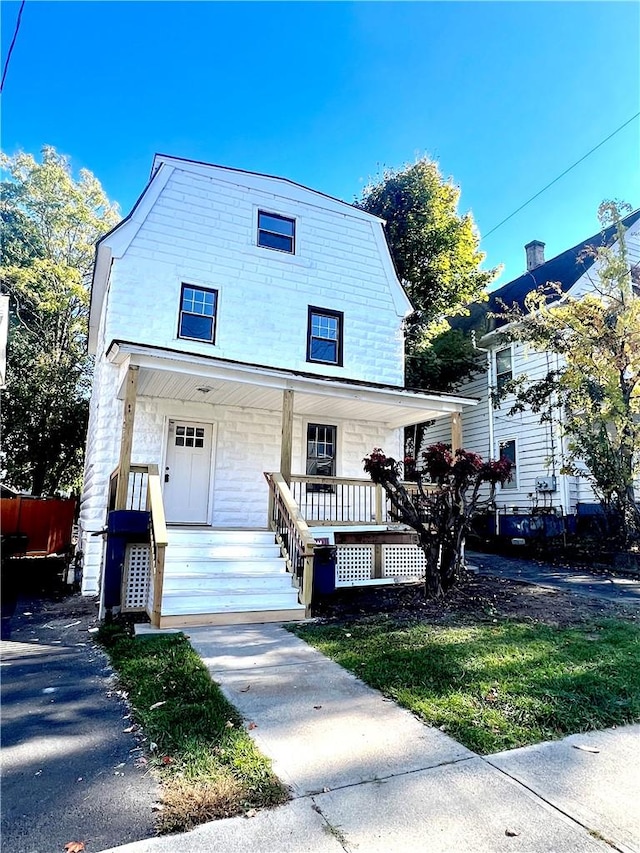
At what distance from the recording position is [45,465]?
17.9 m

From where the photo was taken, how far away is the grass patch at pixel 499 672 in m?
3.33

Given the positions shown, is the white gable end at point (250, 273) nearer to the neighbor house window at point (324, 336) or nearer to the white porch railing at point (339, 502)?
the neighbor house window at point (324, 336)

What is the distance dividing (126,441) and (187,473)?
285 cm

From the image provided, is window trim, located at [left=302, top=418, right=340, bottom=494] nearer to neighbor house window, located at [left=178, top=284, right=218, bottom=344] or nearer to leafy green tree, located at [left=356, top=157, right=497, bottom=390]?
neighbor house window, located at [left=178, top=284, right=218, bottom=344]

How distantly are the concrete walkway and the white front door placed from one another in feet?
20.1

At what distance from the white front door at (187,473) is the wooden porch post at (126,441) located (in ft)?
8.19

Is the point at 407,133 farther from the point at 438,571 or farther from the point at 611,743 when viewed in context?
the point at 611,743

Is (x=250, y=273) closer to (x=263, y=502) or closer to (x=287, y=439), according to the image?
(x=287, y=439)

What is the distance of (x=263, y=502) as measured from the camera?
35.8 feet

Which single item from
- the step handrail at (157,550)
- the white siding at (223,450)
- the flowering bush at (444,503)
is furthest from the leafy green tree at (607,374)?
the step handrail at (157,550)

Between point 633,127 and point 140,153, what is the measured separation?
1105cm

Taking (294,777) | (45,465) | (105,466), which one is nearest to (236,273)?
(105,466)

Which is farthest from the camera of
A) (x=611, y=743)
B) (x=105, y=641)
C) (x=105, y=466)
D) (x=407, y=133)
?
(x=407, y=133)

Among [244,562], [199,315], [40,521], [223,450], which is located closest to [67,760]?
Answer: [244,562]
